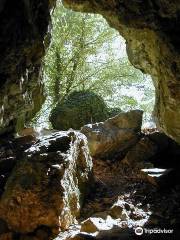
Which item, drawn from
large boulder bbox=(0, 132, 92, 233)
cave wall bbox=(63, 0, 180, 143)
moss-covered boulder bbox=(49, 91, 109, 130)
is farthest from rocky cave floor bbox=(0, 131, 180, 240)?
moss-covered boulder bbox=(49, 91, 109, 130)

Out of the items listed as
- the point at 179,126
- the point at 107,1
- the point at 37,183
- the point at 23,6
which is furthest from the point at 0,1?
the point at 179,126

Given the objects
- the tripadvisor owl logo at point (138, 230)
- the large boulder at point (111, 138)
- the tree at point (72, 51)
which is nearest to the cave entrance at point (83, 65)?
the tree at point (72, 51)

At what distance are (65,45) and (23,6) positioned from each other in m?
12.5

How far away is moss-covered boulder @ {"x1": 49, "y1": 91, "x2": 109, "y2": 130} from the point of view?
13852 millimetres

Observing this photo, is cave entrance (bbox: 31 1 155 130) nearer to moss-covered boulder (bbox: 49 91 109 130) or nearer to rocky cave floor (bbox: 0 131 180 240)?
moss-covered boulder (bbox: 49 91 109 130)

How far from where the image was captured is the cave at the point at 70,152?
5.86m

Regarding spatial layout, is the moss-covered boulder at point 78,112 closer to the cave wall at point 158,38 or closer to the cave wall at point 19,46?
the cave wall at point 19,46

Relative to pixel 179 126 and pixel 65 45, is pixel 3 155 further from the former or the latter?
pixel 65 45

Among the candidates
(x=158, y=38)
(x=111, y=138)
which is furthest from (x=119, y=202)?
(x=111, y=138)

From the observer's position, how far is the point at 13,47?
6.38 m

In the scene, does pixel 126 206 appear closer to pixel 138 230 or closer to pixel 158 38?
pixel 138 230

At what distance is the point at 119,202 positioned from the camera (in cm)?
694

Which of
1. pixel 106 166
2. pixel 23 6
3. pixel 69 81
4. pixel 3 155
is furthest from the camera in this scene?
pixel 69 81

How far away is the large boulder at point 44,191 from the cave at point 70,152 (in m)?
0.02
